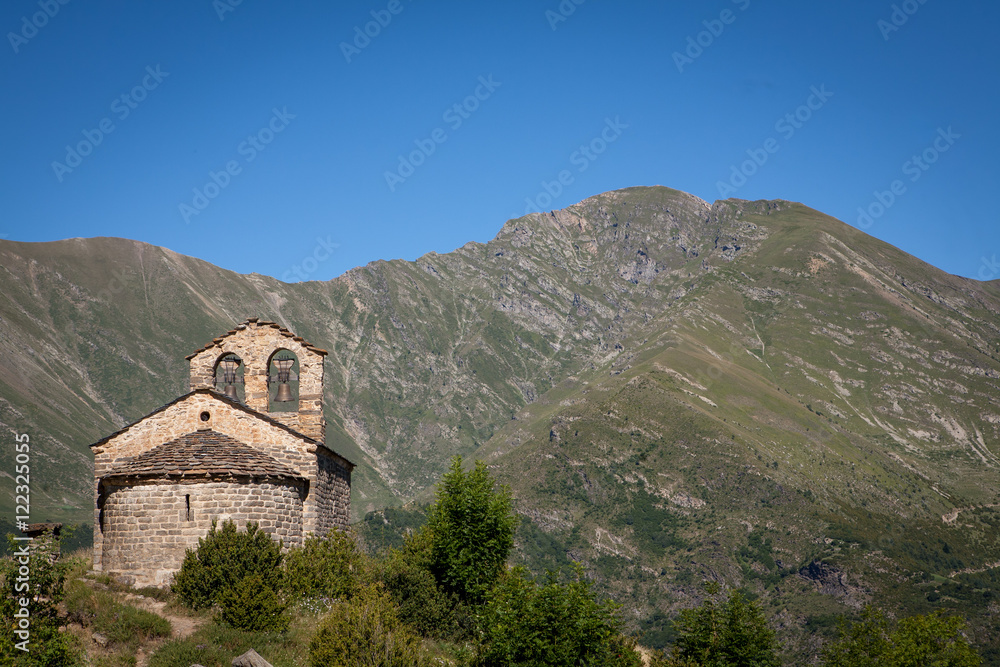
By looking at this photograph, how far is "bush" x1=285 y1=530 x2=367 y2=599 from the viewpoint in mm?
27703

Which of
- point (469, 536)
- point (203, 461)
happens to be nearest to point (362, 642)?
point (203, 461)

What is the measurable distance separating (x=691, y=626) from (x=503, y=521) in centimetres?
766

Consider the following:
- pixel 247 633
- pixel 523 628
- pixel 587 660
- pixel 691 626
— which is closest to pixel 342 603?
pixel 247 633

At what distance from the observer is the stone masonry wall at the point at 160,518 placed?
28.1 metres

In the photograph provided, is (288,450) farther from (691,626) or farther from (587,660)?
(691,626)

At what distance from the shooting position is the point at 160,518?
92.7 feet

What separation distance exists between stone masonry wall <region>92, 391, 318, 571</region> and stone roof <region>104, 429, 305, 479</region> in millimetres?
332

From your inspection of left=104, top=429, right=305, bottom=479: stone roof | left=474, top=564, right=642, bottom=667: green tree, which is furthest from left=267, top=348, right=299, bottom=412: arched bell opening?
left=474, top=564, right=642, bottom=667: green tree

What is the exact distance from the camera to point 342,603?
83.5ft

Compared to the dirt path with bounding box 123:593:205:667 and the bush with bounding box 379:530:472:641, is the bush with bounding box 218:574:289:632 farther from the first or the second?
the bush with bounding box 379:530:472:641

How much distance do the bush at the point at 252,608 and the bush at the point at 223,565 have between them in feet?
1.07

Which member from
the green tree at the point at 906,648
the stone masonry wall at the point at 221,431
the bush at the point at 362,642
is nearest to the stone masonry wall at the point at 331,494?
the stone masonry wall at the point at 221,431

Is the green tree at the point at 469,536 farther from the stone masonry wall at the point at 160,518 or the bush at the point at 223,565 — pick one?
the stone masonry wall at the point at 160,518

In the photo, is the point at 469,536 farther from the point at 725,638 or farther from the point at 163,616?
the point at 163,616
